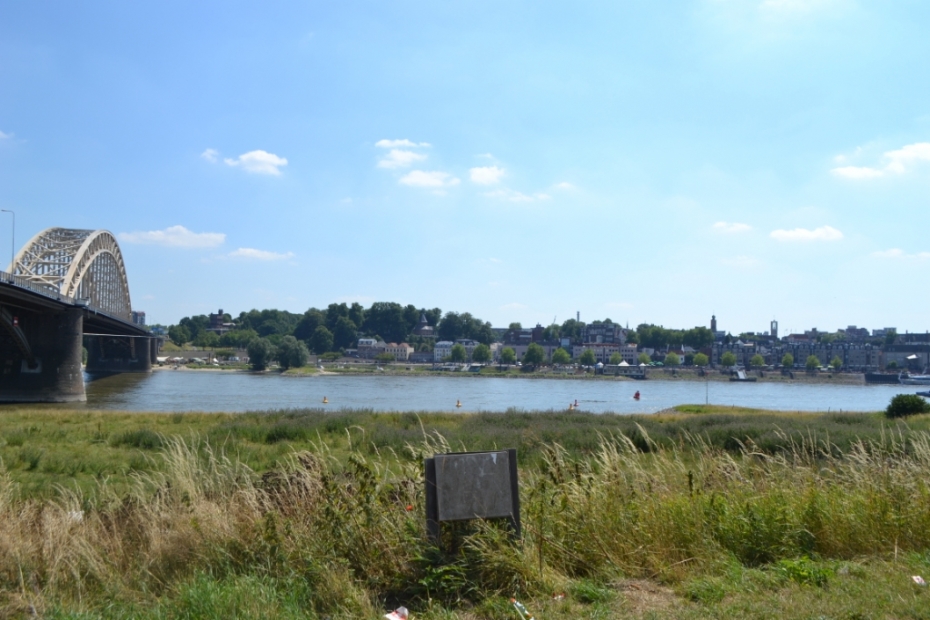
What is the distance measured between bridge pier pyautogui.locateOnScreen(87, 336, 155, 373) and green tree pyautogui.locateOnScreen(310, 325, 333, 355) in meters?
77.2

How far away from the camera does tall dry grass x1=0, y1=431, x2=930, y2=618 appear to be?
5.06 m

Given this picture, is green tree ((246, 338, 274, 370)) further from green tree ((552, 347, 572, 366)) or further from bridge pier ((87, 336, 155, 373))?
green tree ((552, 347, 572, 366))

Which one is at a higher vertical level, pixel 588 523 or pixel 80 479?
pixel 588 523

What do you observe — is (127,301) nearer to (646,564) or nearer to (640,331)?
(646,564)

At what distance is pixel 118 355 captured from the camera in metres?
96.5

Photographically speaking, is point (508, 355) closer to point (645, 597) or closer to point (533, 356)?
point (533, 356)

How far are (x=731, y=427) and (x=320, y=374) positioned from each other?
9904cm

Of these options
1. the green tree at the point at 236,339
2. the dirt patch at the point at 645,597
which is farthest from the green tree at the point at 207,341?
the dirt patch at the point at 645,597

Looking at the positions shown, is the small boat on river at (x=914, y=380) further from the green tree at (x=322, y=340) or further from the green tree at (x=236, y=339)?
the green tree at (x=236, y=339)

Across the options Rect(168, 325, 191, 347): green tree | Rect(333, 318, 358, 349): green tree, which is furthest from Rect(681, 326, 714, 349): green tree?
Rect(168, 325, 191, 347): green tree

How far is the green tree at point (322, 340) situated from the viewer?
175750 millimetres

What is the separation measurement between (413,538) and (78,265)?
77.9 meters

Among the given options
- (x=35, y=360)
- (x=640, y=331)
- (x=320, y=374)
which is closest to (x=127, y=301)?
(x=320, y=374)

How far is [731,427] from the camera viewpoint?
2058 centimetres
